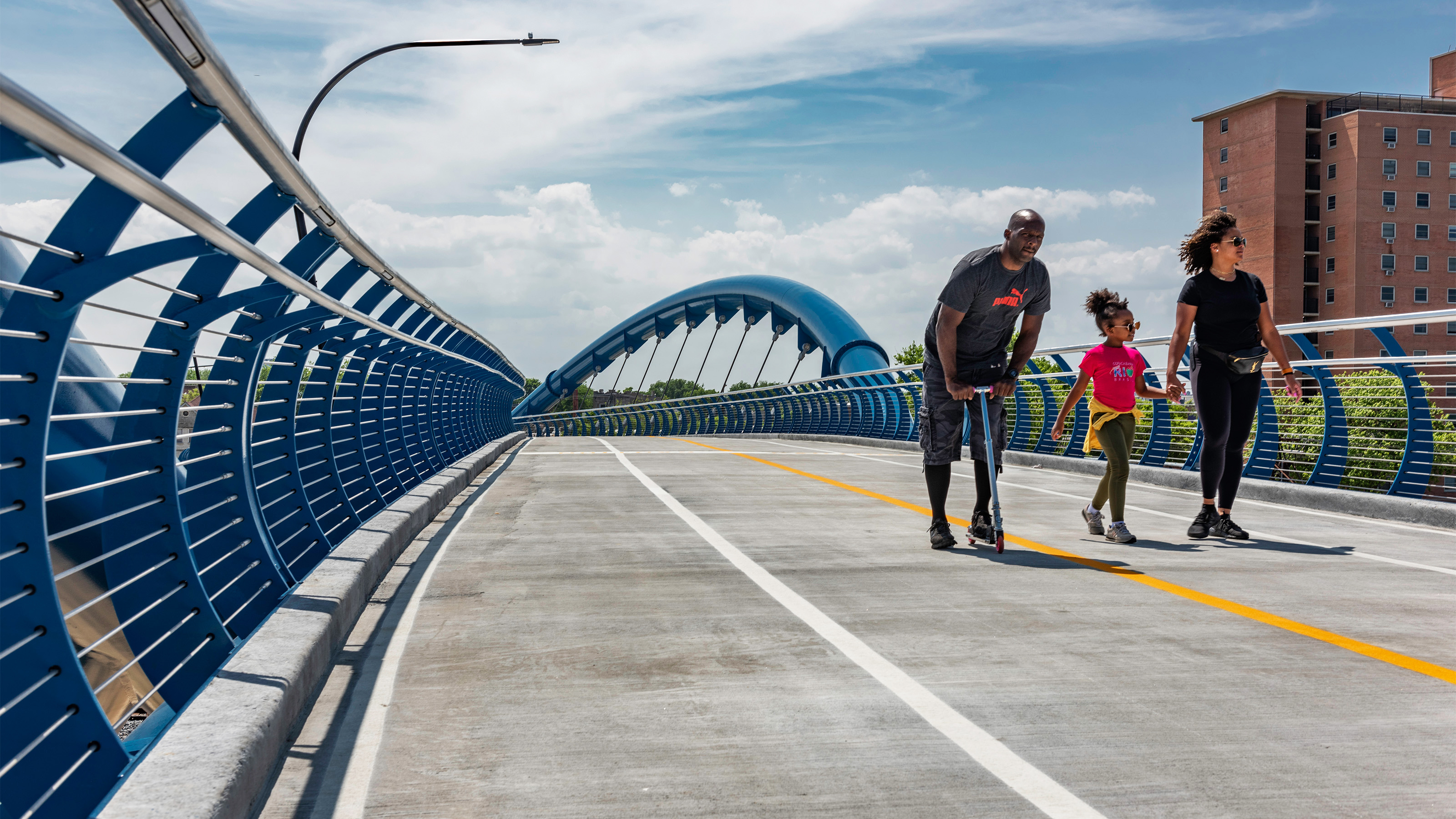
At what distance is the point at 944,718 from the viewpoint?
3885 mm

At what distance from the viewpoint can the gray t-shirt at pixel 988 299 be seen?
718 cm

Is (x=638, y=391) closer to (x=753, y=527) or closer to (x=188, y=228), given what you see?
(x=753, y=527)

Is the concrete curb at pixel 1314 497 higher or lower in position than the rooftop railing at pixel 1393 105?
lower

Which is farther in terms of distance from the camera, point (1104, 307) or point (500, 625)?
point (1104, 307)

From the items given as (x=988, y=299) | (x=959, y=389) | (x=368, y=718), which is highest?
(x=988, y=299)

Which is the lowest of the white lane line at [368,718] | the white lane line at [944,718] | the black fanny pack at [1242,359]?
the white lane line at [368,718]

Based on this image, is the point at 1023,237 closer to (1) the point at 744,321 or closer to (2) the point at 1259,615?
(2) the point at 1259,615

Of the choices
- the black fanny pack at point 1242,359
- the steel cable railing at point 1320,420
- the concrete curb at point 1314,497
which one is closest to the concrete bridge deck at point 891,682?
the black fanny pack at point 1242,359

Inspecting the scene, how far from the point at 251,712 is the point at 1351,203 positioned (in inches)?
4330

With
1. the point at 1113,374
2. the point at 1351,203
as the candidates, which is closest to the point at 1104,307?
the point at 1113,374

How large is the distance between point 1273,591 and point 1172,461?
29.1 ft

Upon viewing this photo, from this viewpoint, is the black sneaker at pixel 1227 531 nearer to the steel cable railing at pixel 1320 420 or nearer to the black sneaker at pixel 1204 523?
the black sneaker at pixel 1204 523

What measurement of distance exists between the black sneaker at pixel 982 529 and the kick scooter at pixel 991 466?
0.06 feet

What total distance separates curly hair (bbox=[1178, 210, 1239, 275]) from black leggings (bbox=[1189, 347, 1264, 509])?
24.5 inches
